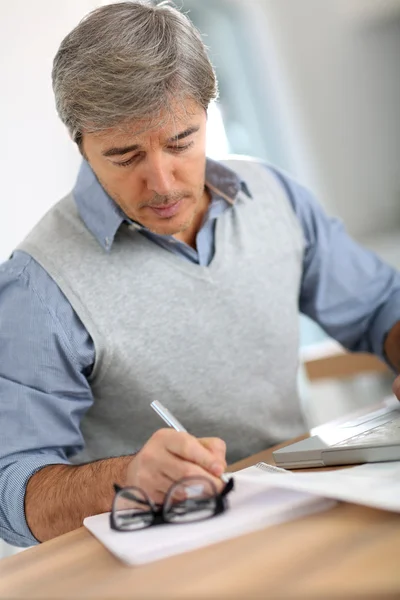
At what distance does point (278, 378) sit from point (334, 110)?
167 cm

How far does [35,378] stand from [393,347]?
28.4 inches

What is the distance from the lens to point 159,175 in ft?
3.85

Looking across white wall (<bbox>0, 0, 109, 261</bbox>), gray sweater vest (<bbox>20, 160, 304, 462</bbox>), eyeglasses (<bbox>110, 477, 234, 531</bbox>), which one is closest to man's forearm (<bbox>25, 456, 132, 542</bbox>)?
eyeglasses (<bbox>110, 477, 234, 531</bbox>)

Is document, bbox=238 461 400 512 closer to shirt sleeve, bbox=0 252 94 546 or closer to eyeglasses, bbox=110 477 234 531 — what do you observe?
eyeglasses, bbox=110 477 234 531

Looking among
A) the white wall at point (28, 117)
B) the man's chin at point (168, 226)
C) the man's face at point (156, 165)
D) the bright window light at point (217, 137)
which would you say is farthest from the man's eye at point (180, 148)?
the bright window light at point (217, 137)

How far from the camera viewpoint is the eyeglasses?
806mm

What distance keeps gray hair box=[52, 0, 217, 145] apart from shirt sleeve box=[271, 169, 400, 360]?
48 centimetres

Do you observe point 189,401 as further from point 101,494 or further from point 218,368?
point 101,494

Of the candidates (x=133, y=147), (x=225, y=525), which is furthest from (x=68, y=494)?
(x=133, y=147)

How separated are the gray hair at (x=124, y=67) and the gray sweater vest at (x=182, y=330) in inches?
9.4

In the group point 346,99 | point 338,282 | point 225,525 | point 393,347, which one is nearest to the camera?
point 225,525

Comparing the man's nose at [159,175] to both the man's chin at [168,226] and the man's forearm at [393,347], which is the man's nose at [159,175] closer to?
the man's chin at [168,226]

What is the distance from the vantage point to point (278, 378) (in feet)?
4.83

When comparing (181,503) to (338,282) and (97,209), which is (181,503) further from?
(338,282)
